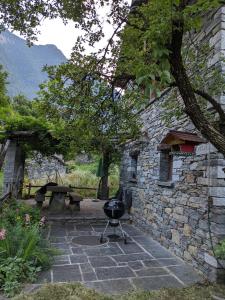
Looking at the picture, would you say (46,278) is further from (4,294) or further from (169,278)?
(169,278)

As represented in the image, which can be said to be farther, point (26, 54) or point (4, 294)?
point (26, 54)

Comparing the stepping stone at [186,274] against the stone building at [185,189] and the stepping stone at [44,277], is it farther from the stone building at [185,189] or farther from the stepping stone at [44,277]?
the stepping stone at [44,277]

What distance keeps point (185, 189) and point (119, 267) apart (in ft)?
6.01

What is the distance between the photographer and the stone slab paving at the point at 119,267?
12.2 ft

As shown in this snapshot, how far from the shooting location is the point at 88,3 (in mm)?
4410

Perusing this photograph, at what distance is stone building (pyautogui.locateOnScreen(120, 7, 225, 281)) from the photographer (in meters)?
→ 3.81

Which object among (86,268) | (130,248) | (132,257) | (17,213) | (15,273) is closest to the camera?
(15,273)

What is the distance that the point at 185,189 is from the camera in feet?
15.6

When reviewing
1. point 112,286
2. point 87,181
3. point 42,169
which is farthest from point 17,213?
point 42,169

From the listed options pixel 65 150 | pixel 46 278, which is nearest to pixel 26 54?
pixel 65 150

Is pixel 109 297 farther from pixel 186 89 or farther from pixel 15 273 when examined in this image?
pixel 186 89

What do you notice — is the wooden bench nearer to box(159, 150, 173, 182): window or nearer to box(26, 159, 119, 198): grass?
box(159, 150, 173, 182): window

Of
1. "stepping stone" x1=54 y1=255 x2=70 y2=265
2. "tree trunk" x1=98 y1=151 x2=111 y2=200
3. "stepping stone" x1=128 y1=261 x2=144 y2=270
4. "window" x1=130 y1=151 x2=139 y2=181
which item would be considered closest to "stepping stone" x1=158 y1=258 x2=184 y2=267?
"stepping stone" x1=128 y1=261 x2=144 y2=270

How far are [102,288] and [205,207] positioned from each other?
2.00 meters
